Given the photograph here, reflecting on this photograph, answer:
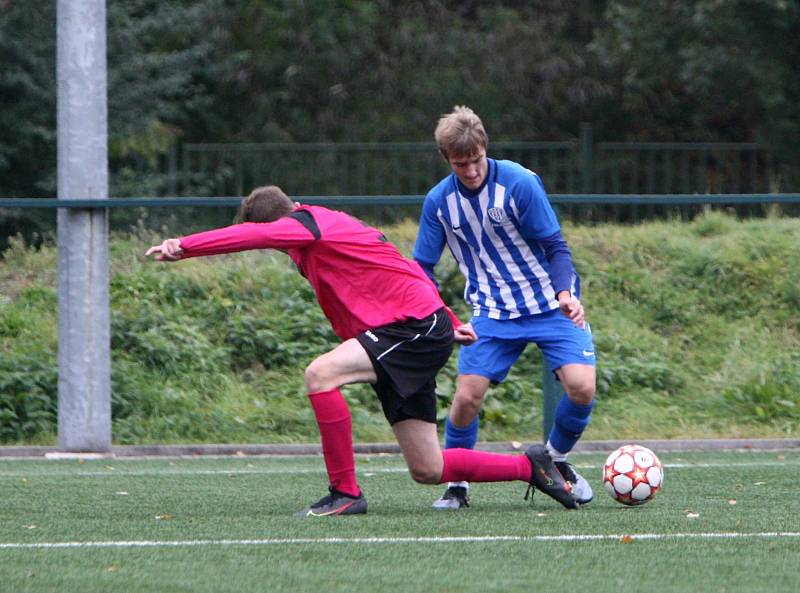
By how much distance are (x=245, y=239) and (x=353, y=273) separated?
579 mm

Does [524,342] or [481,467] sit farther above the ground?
[524,342]

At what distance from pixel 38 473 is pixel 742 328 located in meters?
5.60

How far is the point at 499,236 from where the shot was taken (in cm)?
665

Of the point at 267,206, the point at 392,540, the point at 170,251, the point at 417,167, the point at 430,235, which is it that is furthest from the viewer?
the point at 417,167

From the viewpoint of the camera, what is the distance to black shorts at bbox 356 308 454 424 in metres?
6.12

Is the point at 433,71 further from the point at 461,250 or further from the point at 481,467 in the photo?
the point at 481,467

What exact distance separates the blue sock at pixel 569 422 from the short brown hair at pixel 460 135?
4.00 ft

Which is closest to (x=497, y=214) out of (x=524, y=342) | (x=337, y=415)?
(x=524, y=342)

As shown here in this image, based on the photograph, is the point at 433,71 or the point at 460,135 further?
the point at 433,71

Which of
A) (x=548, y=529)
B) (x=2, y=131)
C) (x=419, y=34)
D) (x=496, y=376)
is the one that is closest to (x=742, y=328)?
(x=496, y=376)

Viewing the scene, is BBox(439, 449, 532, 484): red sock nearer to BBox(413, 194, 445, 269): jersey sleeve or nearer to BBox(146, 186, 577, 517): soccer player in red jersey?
BBox(146, 186, 577, 517): soccer player in red jersey

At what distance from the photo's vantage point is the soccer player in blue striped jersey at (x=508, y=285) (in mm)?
6551

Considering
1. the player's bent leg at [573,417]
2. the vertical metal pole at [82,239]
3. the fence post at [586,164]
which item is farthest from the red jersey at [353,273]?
the fence post at [586,164]

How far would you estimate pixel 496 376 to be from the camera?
674cm
